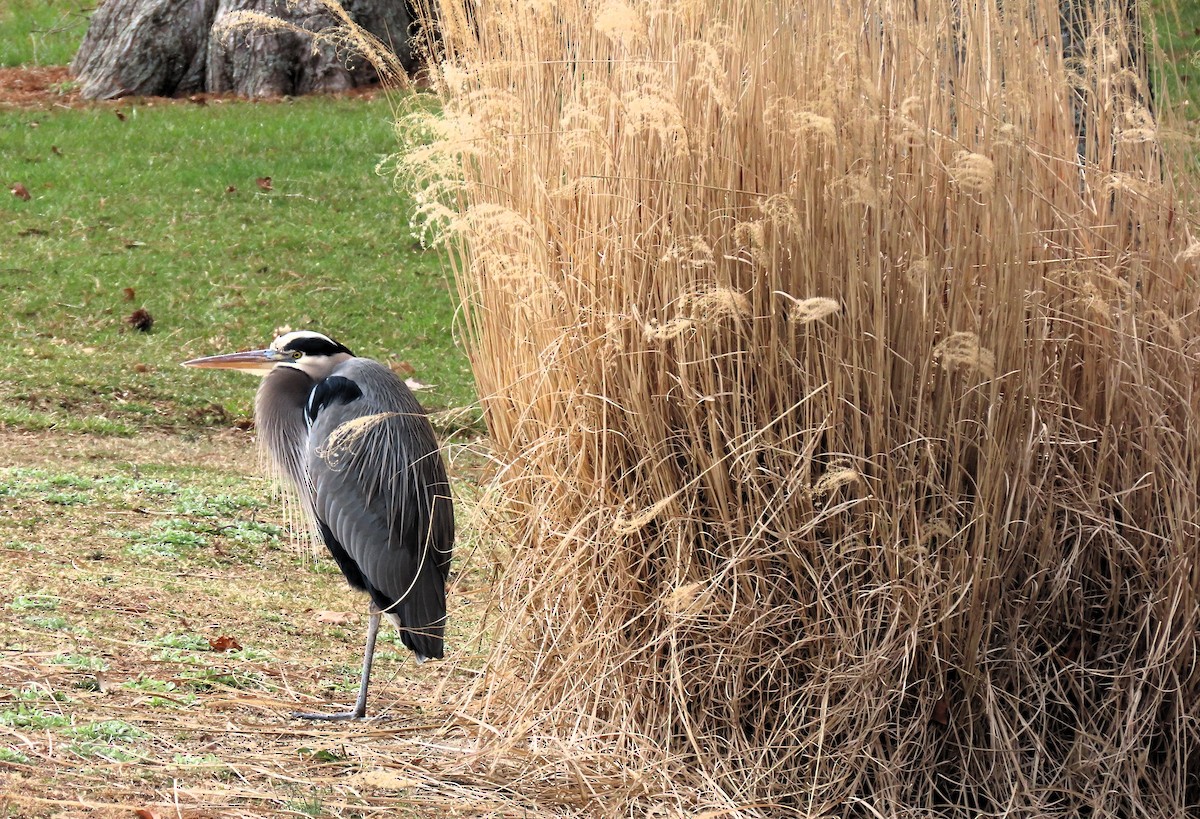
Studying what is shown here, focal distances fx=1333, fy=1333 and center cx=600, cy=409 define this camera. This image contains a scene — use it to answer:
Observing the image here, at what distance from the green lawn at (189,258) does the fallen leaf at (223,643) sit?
103 inches

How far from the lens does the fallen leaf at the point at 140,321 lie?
804 centimetres

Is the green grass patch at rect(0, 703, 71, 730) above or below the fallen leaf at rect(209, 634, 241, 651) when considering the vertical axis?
above

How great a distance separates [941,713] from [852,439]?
62cm

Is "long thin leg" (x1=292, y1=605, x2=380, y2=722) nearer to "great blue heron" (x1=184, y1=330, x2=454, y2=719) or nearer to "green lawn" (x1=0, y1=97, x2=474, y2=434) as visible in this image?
"great blue heron" (x1=184, y1=330, x2=454, y2=719)

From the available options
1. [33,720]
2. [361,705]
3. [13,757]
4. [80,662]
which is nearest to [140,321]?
[80,662]

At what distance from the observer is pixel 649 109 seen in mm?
2604

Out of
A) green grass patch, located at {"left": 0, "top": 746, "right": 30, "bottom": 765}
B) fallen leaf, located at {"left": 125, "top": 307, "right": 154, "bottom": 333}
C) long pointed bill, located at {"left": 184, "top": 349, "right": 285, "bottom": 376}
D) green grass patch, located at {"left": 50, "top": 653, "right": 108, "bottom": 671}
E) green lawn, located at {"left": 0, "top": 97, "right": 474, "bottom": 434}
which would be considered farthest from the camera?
fallen leaf, located at {"left": 125, "top": 307, "right": 154, "bottom": 333}

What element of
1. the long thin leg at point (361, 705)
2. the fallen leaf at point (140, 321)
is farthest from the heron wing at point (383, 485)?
the fallen leaf at point (140, 321)

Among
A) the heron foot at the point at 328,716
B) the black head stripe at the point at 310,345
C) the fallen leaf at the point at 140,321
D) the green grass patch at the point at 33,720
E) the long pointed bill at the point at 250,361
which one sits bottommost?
the heron foot at the point at 328,716

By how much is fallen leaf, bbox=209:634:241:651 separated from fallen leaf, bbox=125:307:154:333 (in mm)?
4551

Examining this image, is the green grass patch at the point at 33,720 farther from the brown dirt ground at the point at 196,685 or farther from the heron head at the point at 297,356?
the heron head at the point at 297,356

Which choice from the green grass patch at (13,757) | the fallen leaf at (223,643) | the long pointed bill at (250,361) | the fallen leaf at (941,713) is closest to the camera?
the green grass patch at (13,757)

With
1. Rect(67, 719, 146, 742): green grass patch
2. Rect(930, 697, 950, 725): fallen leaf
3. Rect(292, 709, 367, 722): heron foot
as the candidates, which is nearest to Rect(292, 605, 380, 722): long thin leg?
Rect(292, 709, 367, 722): heron foot

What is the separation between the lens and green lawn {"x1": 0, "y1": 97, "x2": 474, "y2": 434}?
7.23 meters
